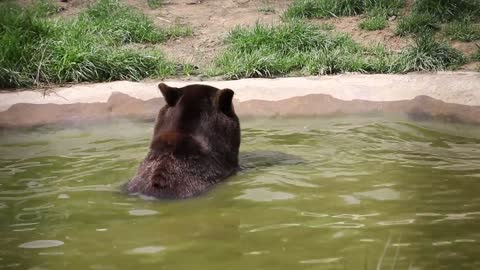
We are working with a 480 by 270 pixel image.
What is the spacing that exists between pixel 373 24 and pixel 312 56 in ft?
7.52

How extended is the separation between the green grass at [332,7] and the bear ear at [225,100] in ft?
22.4

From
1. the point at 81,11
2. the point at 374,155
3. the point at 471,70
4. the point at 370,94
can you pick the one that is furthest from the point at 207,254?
the point at 81,11

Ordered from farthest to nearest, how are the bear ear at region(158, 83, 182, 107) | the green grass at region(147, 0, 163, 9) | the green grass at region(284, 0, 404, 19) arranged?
the green grass at region(147, 0, 163, 9)
the green grass at region(284, 0, 404, 19)
the bear ear at region(158, 83, 182, 107)

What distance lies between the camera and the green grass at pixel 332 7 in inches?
510

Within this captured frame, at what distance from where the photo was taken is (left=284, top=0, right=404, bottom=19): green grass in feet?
42.5

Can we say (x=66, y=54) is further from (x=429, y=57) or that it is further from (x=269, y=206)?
(x=269, y=206)

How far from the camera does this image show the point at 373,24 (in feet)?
40.1

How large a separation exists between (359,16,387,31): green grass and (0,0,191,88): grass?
3.58m

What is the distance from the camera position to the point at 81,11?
12.8 metres

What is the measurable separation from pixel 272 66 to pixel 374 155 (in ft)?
11.7

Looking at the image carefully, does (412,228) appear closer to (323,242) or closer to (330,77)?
(323,242)

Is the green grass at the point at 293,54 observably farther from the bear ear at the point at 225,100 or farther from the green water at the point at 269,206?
the bear ear at the point at 225,100

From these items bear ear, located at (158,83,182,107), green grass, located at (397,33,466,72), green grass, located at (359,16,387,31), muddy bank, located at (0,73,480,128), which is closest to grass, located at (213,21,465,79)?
green grass, located at (397,33,466,72)

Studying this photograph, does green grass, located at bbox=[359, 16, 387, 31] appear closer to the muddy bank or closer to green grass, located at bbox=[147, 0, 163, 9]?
the muddy bank
